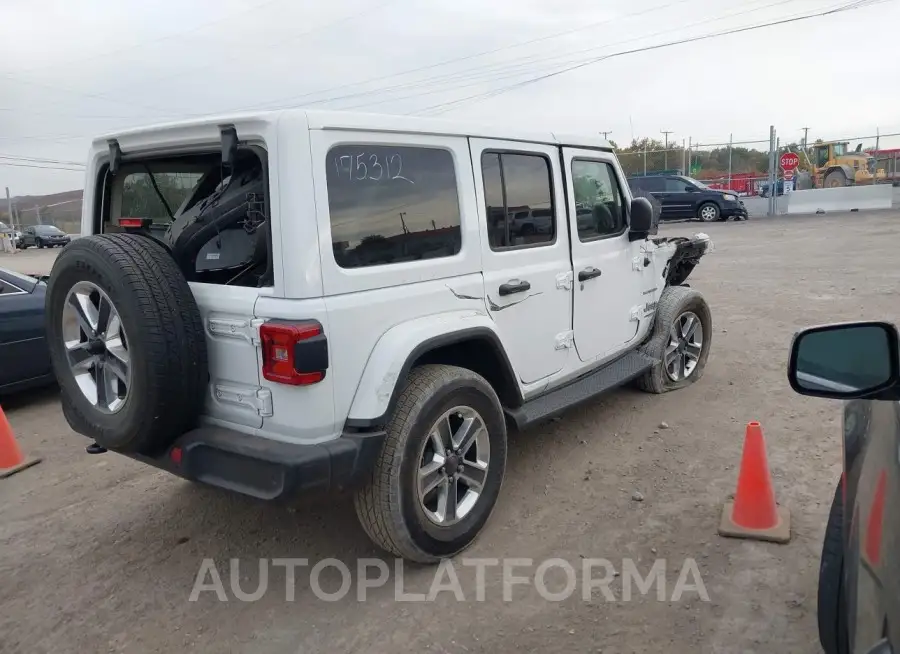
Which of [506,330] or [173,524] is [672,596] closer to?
[506,330]

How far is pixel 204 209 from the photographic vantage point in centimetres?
331

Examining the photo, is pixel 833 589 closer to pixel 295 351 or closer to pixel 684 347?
pixel 295 351

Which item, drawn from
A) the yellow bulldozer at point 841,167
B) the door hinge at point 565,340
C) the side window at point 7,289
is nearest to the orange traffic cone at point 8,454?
the side window at point 7,289

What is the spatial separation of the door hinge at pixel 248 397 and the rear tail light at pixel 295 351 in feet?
0.43

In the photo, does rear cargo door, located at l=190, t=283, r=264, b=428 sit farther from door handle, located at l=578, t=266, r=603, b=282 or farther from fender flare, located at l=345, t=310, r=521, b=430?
door handle, located at l=578, t=266, r=603, b=282

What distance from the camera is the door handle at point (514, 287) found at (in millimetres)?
3689

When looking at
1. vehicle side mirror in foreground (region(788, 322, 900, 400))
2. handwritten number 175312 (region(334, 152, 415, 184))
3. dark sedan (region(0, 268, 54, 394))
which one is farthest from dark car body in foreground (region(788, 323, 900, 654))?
dark sedan (region(0, 268, 54, 394))

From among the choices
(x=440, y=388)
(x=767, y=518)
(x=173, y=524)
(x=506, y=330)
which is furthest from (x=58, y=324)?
(x=767, y=518)

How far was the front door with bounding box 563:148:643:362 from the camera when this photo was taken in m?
4.40

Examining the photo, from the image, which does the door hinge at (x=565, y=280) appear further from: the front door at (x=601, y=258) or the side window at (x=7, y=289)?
the side window at (x=7, y=289)

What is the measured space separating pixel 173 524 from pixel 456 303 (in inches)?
79.5

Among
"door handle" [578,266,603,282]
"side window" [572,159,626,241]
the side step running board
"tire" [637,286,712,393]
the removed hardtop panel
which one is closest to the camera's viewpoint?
the removed hardtop panel

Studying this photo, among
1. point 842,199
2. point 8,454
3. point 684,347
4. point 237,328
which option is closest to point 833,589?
point 237,328

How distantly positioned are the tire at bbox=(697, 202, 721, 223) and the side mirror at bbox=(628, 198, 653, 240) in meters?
20.8
